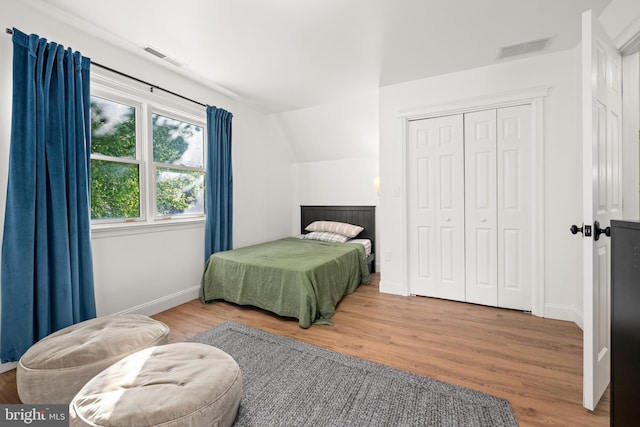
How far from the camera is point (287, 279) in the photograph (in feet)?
8.46

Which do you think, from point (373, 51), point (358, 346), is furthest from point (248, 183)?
point (358, 346)

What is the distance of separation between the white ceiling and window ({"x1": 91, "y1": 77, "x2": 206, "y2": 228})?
1.65ft

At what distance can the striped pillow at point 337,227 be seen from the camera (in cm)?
415

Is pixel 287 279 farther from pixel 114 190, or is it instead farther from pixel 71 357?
pixel 114 190

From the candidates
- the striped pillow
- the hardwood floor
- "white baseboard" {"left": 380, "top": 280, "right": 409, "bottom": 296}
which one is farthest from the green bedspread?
the striped pillow

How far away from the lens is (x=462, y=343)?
85.4 inches

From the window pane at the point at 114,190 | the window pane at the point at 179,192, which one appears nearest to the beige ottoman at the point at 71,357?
the window pane at the point at 114,190

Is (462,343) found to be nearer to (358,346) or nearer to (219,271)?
(358,346)

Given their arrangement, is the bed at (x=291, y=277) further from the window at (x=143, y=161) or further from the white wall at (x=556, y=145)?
the white wall at (x=556, y=145)

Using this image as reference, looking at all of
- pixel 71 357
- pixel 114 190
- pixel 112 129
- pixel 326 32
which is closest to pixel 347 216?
pixel 326 32

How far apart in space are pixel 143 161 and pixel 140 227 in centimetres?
67

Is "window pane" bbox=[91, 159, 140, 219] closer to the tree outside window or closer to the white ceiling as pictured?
the tree outside window

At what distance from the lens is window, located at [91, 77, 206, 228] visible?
2.46 metres

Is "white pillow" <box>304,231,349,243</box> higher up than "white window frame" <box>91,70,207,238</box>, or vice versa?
"white window frame" <box>91,70,207,238</box>
